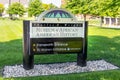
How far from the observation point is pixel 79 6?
42500 mm

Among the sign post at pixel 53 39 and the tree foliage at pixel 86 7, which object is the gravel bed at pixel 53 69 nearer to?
the sign post at pixel 53 39

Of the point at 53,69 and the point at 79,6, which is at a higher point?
the point at 79,6

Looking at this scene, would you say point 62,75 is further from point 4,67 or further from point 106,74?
point 4,67

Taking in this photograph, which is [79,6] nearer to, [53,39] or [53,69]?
[53,39]

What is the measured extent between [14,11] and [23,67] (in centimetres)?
6361

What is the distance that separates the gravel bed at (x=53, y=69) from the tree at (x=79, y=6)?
106 ft

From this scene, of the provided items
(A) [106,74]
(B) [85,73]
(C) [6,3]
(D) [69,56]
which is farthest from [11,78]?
(C) [6,3]

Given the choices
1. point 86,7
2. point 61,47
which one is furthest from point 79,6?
point 61,47

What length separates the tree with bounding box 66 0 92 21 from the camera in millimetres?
40950

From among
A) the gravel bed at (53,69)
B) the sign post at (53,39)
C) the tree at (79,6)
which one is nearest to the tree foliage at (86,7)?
the tree at (79,6)

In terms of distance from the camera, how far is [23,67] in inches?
316

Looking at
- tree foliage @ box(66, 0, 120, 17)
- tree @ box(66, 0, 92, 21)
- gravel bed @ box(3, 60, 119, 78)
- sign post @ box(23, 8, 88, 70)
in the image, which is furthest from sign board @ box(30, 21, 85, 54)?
tree @ box(66, 0, 92, 21)

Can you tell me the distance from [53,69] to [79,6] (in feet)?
116

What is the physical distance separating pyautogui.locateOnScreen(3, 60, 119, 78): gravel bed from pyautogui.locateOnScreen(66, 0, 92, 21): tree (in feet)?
106
